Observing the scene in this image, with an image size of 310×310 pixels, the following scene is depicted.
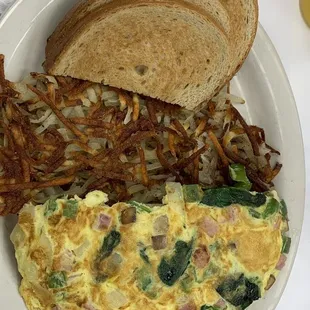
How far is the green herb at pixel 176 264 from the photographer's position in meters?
1.93

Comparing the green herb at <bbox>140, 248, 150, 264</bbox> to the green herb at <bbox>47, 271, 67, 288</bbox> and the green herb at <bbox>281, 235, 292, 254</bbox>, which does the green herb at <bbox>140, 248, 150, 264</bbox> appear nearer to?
the green herb at <bbox>47, 271, 67, 288</bbox>

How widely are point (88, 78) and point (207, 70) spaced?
1.31ft

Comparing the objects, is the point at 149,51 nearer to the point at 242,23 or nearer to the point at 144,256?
the point at 242,23

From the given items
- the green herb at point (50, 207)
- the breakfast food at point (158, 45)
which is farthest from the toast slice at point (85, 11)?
Answer: the green herb at point (50, 207)

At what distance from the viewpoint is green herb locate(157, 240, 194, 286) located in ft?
6.33

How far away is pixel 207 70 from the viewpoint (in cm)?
217

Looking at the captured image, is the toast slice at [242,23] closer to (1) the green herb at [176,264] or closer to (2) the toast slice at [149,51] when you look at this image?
(2) the toast slice at [149,51]

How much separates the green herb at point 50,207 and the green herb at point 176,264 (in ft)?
1.16

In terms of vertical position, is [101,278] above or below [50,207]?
below

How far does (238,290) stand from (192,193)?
0.33 m

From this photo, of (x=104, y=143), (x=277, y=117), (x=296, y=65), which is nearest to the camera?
(x=104, y=143)

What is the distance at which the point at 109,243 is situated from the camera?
→ 6.23 ft

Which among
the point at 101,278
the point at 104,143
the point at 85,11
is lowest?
the point at 101,278

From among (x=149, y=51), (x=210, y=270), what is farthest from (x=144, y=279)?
(x=149, y=51)
